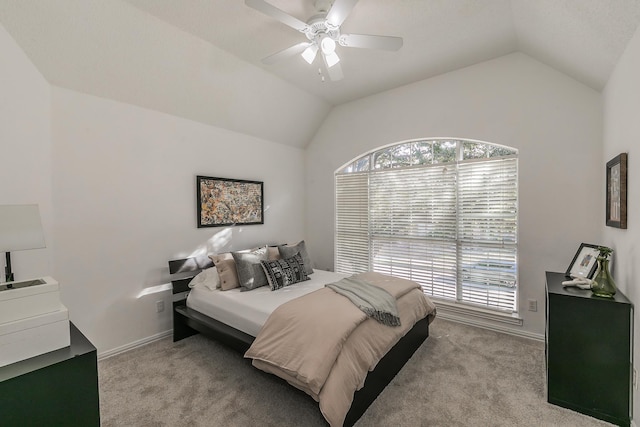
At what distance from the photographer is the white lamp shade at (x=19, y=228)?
152 cm

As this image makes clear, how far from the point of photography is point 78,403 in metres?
1.36

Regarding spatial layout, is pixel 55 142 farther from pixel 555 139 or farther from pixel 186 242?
pixel 555 139

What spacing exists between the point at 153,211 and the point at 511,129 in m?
4.09

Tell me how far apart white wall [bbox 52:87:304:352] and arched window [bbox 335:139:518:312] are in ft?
6.58

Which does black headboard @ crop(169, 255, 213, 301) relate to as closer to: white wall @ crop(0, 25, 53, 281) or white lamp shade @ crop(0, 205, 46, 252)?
white wall @ crop(0, 25, 53, 281)

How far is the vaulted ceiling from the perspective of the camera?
2.10 metres

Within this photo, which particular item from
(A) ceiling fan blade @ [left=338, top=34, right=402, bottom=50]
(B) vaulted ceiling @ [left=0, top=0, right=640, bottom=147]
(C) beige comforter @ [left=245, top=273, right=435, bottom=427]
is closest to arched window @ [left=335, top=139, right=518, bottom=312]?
(B) vaulted ceiling @ [left=0, top=0, right=640, bottom=147]

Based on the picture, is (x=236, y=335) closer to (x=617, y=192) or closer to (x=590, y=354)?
(x=590, y=354)

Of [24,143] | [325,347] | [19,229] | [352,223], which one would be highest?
[24,143]

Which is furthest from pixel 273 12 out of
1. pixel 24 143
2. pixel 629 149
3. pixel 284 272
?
pixel 629 149

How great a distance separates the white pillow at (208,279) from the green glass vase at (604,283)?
3258 millimetres

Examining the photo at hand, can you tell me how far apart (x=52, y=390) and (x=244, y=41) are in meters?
2.92

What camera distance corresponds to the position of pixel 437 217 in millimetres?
3740

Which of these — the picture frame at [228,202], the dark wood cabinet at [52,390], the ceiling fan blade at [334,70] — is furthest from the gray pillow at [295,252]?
the dark wood cabinet at [52,390]
